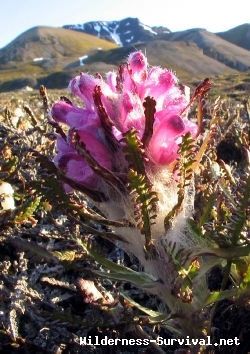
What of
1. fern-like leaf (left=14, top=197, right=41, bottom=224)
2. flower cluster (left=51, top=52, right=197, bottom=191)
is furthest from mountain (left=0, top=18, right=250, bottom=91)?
flower cluster (left=51, top=52, right=197, bottom=191)

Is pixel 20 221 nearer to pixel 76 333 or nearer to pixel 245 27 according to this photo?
pixel 76 333

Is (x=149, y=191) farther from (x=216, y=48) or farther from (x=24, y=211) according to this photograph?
(x=216, y=48)

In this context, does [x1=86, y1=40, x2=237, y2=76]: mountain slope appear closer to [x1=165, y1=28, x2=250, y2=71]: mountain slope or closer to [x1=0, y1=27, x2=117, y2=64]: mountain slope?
[x1=165, y1=28, x2=250, y2=71]: mountain slope

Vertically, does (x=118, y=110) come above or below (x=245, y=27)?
below

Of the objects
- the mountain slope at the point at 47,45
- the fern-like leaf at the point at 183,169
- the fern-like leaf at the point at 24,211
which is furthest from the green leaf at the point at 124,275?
the mountain slope at the point at 47,45

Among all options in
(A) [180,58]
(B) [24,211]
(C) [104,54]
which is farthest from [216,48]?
(B) [24,211]

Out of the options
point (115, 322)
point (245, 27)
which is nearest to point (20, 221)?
point (115, 322)
